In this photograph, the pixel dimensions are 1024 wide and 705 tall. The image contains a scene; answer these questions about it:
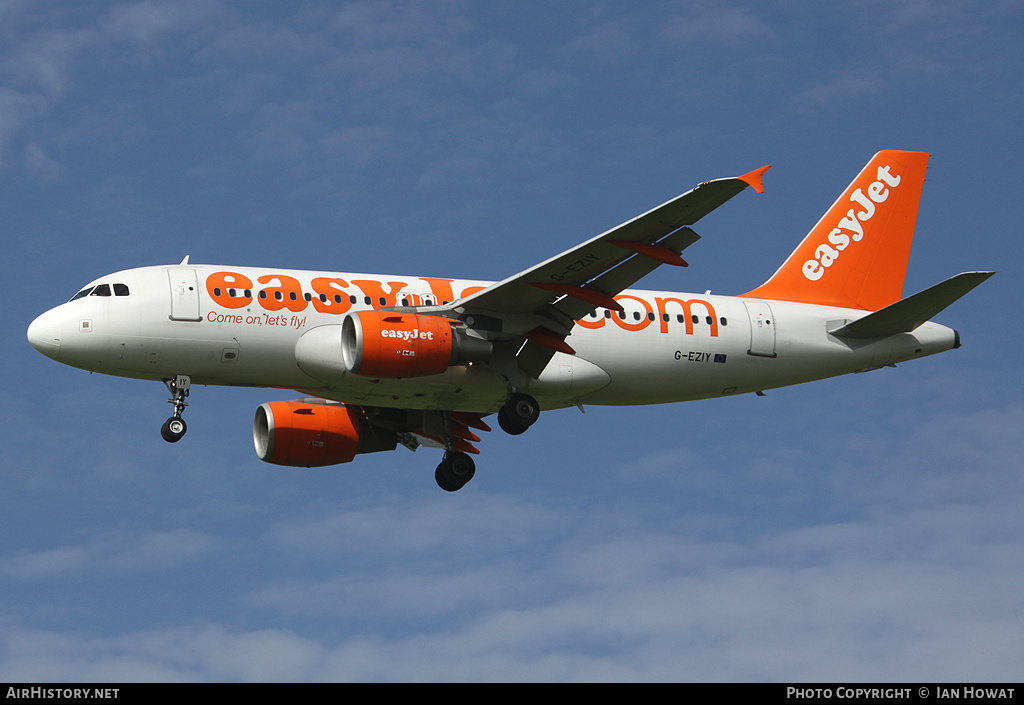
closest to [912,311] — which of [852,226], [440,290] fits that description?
[852,226]

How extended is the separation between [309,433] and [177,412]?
5354 millimetres

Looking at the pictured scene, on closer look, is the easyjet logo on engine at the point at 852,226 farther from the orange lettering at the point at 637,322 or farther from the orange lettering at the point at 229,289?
the orange lettering at the point at 229,289

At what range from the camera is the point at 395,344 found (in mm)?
Answer: 31453

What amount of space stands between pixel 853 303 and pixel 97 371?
70.8 ft

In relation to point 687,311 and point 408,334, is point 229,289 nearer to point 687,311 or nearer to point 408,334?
point 408,334

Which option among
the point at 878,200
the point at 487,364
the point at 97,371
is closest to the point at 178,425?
the point at 97,371

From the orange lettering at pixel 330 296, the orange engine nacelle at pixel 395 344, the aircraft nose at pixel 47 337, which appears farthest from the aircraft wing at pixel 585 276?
the aircraft nose at pixel 47 337

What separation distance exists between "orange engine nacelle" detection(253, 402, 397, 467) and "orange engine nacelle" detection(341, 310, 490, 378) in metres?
5.87

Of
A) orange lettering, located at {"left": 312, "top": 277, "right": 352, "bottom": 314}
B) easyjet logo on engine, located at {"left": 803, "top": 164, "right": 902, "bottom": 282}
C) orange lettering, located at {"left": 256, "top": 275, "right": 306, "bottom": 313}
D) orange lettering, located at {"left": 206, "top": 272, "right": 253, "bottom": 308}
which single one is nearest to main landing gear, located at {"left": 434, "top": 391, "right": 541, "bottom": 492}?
orange lettering, located at {"left": 312, "top": 277, "right": 352, "bottom": 314}

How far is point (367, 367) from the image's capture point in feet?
103

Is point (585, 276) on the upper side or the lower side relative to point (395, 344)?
upper

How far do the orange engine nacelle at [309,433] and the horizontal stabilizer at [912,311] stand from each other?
13899 mm

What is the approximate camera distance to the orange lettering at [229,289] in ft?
107
